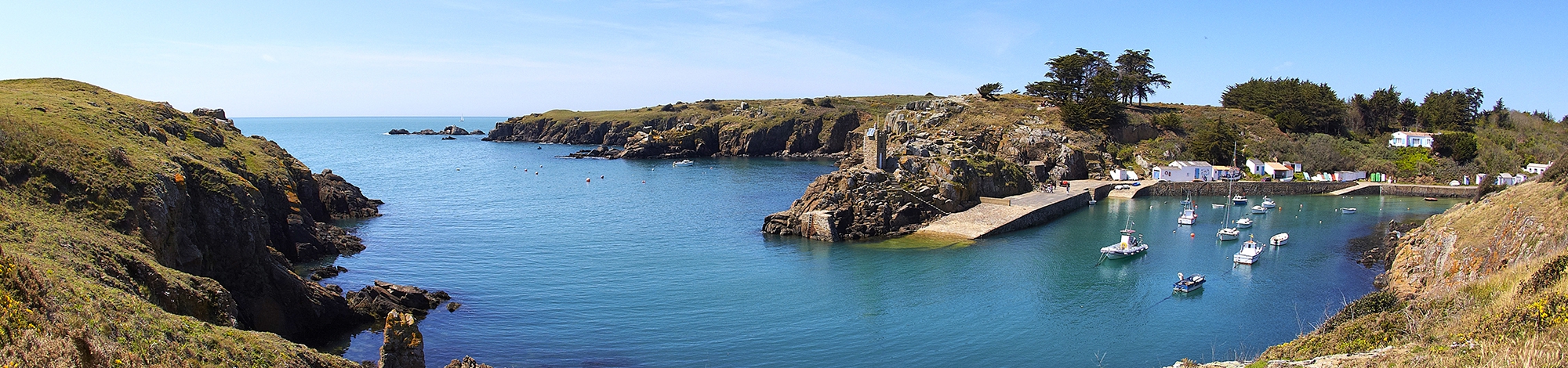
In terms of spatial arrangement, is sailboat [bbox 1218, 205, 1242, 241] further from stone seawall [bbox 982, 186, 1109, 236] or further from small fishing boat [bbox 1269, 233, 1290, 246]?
stone seawall [bbox 982, 186, 1109, 236]

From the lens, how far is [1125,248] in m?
47.0

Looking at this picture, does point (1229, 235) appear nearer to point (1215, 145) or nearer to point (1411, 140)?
point (1215, 145)

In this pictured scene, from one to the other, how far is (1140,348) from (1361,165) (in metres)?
72.1

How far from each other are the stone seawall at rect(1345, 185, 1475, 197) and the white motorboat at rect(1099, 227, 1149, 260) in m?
41.4

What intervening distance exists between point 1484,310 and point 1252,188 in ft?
227

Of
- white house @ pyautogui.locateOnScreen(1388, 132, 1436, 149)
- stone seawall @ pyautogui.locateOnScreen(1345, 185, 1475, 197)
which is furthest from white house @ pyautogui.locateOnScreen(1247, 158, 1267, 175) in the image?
white house @ pyautogui.locateOnScreen(1388, 132, 1436, 149)

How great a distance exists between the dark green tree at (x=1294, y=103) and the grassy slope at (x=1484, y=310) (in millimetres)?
76314

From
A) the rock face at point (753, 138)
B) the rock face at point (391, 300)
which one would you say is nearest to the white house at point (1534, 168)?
the rock face at point (753, 138)

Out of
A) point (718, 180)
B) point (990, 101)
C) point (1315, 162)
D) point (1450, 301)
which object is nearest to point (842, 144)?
point (990, 101)

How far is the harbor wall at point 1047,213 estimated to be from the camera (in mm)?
54781

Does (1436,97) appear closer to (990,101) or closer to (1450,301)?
(990,101)

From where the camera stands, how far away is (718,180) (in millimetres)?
94250

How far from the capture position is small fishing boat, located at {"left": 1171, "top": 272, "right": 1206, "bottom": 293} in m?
38.4

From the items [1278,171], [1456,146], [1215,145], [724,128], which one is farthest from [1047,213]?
[724,128]
